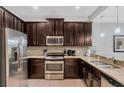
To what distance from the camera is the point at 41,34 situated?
23.8 feet

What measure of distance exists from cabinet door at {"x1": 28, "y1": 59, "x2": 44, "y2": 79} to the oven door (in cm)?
22

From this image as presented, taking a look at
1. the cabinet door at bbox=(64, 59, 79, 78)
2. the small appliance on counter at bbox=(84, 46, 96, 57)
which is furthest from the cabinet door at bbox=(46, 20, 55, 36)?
the small appliance on counter at bbox=(84, 46, 96, 57)

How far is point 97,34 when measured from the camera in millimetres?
8297

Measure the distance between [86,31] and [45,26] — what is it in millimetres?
1656

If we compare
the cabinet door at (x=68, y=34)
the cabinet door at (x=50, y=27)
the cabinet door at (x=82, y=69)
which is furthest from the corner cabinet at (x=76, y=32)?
the cabinet door at (x=82, y=69)

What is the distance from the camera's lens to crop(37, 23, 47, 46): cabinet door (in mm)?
7246

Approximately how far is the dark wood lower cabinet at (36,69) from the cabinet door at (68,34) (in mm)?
1277

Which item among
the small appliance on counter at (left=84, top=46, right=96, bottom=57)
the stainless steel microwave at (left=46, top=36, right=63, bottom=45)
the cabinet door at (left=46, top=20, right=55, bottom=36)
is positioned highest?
the cabinet door at (left=46, top=20, right=55, bottom=36)

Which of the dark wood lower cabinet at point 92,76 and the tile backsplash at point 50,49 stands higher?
the tile backsplash at point 50,49

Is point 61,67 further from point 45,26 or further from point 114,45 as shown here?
point 114,45

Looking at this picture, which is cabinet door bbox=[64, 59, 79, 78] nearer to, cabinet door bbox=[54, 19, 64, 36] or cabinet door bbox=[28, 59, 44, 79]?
cabinet door bbox=[28, 59, 44, 79]

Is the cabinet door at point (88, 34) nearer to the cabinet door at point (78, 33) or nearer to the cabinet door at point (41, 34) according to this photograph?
the cabinet door at point (78, 33)

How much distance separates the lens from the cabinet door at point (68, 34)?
288 inches
